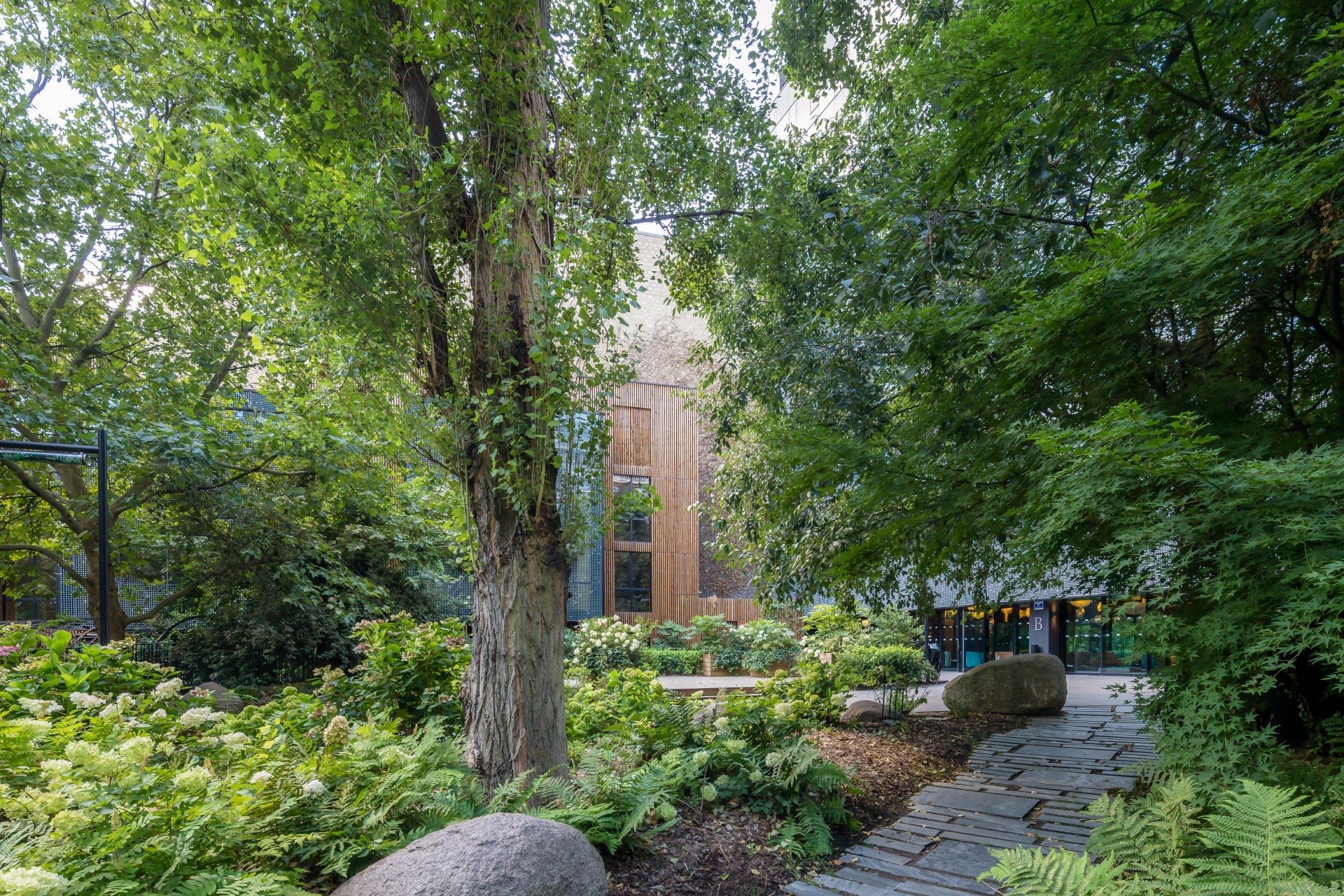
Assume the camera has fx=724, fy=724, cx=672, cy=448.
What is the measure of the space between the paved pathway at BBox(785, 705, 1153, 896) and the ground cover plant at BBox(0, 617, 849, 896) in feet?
1.31

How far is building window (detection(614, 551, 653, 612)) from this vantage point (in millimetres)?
25039

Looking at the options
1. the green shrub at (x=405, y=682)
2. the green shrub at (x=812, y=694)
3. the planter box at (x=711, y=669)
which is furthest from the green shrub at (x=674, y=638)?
the green shrub at (x=405, y=682)

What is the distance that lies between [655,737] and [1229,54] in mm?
5647

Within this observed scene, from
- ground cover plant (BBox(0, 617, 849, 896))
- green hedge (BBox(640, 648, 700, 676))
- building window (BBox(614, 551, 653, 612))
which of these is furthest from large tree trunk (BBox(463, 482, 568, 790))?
building window (BBox(614, 551, 653, 612))

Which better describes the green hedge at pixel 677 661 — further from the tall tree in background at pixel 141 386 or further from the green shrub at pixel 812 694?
the green shrub at pixel 812 694

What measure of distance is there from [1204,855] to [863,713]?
19.3 feet

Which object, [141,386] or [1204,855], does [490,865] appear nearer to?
[1204,855]

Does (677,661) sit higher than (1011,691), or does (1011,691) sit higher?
(1011,691)

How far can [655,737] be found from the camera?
551 centimetres

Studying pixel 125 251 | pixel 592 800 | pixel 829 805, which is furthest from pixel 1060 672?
pixel 125 251

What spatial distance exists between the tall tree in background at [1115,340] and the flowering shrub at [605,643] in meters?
8.42

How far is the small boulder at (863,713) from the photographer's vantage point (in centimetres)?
868

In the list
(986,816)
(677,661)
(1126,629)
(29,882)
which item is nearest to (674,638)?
(677,661)

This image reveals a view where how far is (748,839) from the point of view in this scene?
470cm
